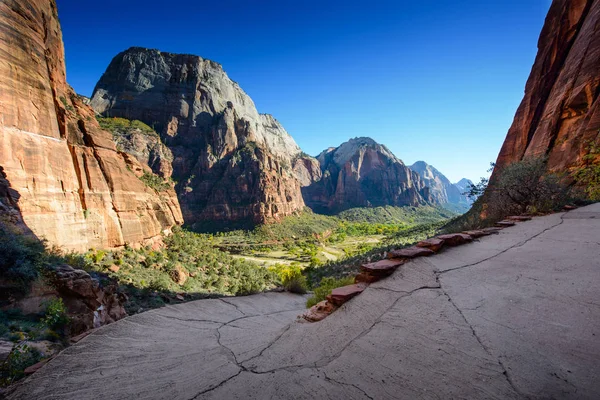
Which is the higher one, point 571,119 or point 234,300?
point 571,119

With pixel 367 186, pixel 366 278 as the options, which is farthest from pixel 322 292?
pixel 367 186

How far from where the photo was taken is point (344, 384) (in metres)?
1.86

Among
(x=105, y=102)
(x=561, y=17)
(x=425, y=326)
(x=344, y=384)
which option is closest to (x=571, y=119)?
(x=561, y=17)

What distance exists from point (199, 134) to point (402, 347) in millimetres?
88641

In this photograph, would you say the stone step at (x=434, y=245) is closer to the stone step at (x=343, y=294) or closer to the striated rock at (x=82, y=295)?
the stone step at (x=343, y=294)

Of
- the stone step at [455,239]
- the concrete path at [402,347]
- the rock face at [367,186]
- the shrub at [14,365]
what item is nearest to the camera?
the concrete path at [402,347]

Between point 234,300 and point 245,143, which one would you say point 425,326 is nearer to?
point 234,300

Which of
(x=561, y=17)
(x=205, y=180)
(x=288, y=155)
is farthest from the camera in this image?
(x=288, y=155)

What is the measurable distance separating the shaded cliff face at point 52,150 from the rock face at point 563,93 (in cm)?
2422

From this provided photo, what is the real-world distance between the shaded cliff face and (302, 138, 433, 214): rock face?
108 meters

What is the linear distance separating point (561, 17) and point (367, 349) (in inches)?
1512

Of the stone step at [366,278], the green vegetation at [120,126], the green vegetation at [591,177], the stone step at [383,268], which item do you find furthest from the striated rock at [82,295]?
the green vegetation at [120,126]

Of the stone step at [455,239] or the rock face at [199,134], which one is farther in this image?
the rock face at [199,134]

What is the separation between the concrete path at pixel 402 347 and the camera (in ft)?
5.49
